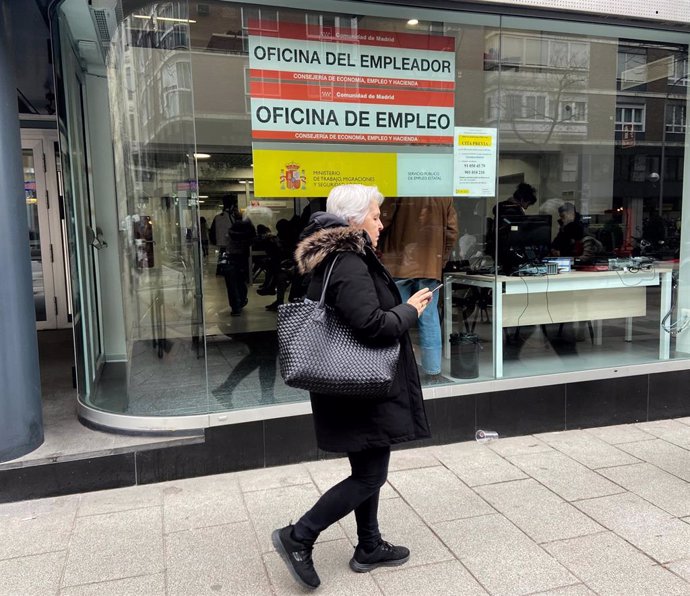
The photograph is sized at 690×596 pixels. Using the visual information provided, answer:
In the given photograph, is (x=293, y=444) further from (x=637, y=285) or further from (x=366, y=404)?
(x=637, y=285)

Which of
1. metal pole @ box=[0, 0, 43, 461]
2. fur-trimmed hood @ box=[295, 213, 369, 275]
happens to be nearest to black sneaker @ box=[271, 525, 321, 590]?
fur-trimmed hood @ box=[295, 213, 369, 275]

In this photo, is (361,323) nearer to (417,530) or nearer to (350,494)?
(350,494)

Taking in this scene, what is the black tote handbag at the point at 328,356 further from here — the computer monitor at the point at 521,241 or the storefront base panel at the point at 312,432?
the computer monitor at the point at 521,241

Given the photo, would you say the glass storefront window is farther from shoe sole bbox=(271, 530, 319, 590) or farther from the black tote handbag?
the black tote handbag

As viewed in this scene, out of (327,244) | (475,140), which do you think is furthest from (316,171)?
(327,244)

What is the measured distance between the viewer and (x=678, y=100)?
17.7 ft

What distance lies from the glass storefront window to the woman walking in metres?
1.70

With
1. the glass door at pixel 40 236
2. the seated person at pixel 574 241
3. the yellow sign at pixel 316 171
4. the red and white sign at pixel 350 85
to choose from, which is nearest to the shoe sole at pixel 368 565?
the yellow sign at pixel 316 171

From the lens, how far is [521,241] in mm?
5398

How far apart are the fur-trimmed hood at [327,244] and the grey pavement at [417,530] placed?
1455 mm

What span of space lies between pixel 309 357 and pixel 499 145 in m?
3.35

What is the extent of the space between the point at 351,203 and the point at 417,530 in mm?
1776

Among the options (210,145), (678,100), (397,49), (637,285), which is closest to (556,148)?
(678,100)

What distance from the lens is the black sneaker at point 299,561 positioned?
2.48 m
